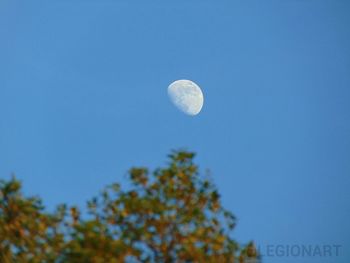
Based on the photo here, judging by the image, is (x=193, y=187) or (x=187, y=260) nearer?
(x=187, y=260)

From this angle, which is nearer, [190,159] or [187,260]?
[187,260]

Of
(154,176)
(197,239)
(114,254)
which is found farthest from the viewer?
(154,176)

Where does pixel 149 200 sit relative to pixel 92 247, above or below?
above

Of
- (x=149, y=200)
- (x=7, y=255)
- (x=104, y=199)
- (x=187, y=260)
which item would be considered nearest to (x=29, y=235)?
(x=7, y=255)

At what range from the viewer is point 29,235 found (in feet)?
71.7

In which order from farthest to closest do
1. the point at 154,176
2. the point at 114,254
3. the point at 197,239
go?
the point at 154,176
the point at 197,239
the point at 114,254

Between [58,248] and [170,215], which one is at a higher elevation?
[170,215]

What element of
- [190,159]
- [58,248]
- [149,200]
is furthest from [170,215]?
[58,248]

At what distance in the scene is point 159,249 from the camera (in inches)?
858

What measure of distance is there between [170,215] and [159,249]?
167cm

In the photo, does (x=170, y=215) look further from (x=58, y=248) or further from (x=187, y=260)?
(x=58, y=248)

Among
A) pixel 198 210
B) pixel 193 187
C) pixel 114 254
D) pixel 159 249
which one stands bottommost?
pixel 114 254

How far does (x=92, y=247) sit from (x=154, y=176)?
186 inches

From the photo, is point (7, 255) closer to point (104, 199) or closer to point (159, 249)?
point (104, 199)
